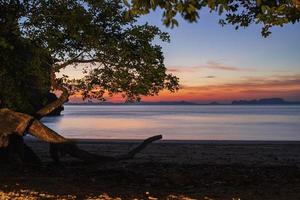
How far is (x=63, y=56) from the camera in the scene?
16891 mm

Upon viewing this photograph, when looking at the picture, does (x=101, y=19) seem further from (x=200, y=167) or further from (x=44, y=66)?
(x=200, y=167)

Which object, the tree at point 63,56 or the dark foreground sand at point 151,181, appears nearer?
the dark foreground sand at point 151,181

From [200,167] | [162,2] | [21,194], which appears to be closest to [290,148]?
[200,167]

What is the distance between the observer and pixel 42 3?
16.1 metres

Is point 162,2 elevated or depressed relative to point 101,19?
depressed

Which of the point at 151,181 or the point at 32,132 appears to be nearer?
the point at 151,181

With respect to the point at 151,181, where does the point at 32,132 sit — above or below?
above

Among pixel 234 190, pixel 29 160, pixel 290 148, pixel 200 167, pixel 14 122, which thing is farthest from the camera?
pixel 290 148

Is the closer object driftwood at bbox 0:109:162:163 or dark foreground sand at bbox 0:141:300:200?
dark foreground sand at bbox 0:141:300:200

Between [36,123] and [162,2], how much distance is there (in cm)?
1037

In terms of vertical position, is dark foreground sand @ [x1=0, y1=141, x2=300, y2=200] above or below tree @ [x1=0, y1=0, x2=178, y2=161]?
below

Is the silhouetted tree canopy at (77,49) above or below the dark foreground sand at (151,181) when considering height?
above

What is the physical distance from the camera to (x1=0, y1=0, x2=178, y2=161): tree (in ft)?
52.4

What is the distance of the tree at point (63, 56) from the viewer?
16.0 meters
